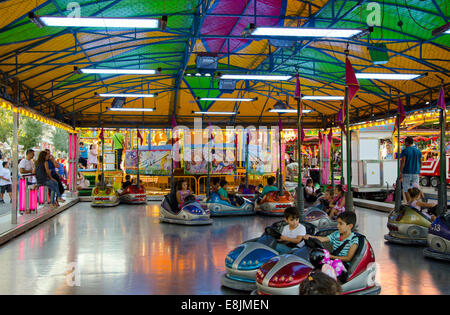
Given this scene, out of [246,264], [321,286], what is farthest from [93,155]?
[321,286]

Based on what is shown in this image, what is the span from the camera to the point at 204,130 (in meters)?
18.4

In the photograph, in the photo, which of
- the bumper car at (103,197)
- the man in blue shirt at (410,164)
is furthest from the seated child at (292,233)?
the bumper car at (103,197)

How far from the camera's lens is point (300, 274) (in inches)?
153

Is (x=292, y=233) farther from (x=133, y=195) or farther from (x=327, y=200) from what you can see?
(x=133, y=195)

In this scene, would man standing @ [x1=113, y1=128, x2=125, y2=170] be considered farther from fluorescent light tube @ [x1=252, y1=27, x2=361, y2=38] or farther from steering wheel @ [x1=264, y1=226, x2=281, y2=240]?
steering wheel @ [x1=264, y1=226, x2=281, y2=240]

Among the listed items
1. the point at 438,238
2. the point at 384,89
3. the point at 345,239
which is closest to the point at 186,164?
the point at 384,89

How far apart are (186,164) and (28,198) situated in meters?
7.91

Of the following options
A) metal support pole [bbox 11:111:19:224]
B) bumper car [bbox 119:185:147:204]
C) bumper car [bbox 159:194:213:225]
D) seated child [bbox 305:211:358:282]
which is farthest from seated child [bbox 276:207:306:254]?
bumper car [bbox 119:185:147:204]

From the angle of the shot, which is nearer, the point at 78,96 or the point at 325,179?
the point at 78,96

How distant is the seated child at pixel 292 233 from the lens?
4.92m

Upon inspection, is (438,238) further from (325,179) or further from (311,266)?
(325,179)

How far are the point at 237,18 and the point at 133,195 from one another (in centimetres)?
656

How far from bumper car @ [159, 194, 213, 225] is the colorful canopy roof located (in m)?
3.21

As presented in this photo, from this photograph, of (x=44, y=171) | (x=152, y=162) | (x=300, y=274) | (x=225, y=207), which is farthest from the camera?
(x=152, y=162)
